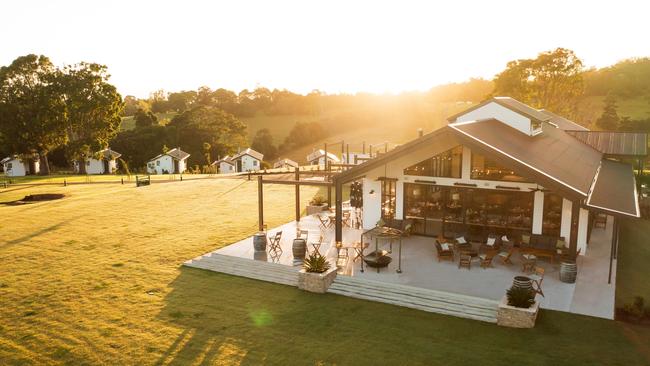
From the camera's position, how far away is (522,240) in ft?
62.6

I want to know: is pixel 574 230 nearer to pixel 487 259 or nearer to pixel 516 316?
pixel 487 259

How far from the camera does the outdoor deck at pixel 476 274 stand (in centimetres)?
1459

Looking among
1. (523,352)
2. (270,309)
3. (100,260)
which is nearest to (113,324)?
(270,309)

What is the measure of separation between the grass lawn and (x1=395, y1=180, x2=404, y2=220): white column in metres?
7.74

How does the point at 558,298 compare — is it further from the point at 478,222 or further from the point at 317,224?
the point at 317,224

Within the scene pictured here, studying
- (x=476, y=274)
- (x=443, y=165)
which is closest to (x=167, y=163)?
(x=443, y=165)

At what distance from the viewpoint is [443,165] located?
2086cm

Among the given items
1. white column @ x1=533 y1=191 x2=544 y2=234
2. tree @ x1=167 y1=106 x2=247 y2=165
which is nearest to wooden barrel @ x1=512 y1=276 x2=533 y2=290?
white column @ x1=533 y1=191 x2=544 y2=234

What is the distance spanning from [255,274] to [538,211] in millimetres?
11919

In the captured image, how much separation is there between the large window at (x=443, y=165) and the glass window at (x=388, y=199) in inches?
58.7

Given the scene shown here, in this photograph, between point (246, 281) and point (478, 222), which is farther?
point (478, 222)

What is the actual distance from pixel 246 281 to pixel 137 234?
9873mm

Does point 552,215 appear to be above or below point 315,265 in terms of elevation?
above

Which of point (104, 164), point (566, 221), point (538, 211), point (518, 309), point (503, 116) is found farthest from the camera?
point (104, 164)
